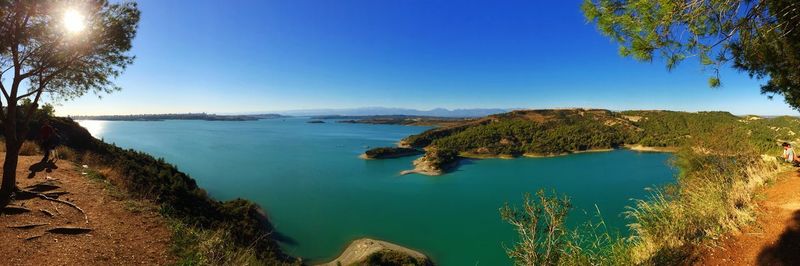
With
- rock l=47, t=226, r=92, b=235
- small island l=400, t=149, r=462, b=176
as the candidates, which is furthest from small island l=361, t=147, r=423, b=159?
rock l=47, t=226, r=92, b=235

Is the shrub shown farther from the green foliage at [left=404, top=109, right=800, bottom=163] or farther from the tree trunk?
the green foliage at [left=404, top=109, right=800, bottom=163]

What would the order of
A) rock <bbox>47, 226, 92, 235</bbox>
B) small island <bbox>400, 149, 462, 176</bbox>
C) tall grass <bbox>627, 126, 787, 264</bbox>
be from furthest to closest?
1. small island <bbox>400, 149, 462, 176</bbox>
2. rock <bbox>47, 226, 92, 235</bbox>
3. tall grass <bbox>627, 126, 787, 264</bbox>

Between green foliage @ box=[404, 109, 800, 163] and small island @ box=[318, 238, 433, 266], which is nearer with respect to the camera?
small island @ box=[318, 238, 433, 266]

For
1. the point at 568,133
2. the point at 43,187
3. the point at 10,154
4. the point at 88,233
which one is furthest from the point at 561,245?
the point at 568,133

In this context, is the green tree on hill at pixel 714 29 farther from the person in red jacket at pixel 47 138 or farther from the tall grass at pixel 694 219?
the person in red jacket at pixel 47 138

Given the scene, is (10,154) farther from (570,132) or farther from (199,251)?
(570,132)

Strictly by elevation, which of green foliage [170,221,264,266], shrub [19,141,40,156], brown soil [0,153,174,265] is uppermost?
shrub [19,141,40,156]

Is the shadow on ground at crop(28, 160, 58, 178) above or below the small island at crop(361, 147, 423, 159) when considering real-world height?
above
